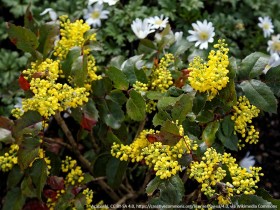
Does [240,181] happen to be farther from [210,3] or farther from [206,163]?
[210,3]

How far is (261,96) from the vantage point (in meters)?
1.57

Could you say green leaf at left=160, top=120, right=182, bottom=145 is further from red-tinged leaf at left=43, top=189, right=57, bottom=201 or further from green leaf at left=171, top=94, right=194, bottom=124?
red-tinged leaf at left=43, top=189, right=57, bottom=201

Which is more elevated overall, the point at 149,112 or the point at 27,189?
the point at 149,112

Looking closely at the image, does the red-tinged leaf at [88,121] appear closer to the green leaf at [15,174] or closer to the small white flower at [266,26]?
the green leaf at [15,174]

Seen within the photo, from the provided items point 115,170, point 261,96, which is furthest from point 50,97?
point 261,96

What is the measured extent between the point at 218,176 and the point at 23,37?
0.92 meters

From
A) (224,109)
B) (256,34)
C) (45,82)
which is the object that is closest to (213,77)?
(224,109)

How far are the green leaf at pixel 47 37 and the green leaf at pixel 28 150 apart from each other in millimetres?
386

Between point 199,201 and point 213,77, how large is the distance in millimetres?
463

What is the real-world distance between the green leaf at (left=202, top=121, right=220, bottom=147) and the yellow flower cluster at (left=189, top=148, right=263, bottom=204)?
8cm

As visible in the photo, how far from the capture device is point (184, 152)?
1438 mm

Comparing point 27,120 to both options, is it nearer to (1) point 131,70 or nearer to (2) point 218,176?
(1) point 131,70

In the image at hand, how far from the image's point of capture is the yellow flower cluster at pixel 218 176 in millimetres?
1394

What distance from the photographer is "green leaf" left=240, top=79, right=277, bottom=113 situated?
155 cm
